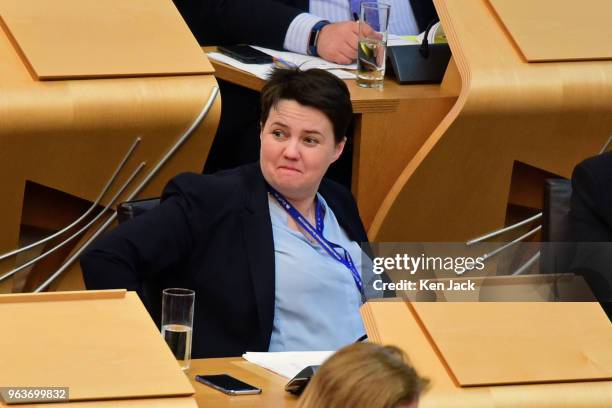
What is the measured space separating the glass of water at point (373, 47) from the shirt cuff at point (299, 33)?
249 millimetres

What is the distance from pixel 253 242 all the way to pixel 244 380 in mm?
607

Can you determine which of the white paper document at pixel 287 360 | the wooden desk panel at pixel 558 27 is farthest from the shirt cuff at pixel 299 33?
the white paper document at pixel 287 360

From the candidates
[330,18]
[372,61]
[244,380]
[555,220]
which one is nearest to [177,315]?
[244,380]

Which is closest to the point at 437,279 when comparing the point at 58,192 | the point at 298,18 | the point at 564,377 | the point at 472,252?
the point at 564,377

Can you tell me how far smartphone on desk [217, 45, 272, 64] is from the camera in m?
4.53

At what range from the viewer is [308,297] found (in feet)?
11.4

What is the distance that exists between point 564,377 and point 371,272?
95 cm

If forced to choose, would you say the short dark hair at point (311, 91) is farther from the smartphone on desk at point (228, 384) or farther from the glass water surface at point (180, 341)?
the smartphone on desk at point (228, 384)

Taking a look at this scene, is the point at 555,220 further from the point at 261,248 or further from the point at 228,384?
the point at 228,384

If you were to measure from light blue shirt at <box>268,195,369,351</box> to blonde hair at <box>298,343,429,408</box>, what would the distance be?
1.45 metres

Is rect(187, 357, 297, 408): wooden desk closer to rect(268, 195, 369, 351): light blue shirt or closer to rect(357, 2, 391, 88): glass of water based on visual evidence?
rect(268, 195, 369, 351): light blue shirt

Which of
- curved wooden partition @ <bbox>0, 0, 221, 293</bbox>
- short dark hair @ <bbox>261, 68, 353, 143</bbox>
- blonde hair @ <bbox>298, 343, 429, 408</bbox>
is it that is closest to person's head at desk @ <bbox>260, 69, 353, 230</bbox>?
short dark hair @ <bbox>261, 68, 353, 143</bbox>

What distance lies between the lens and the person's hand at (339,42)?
15.1 ft

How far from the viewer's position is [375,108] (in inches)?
171
